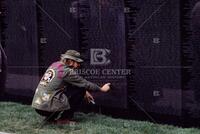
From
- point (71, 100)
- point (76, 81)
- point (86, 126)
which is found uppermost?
point (76, 81)

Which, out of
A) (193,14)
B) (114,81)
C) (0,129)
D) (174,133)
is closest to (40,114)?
(0,129)

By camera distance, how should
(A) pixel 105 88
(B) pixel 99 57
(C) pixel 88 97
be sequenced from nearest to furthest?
(A) pixel 105 88 → (C) pixel 88 97 → (B) pixel 99 57

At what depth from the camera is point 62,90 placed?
23.4 ft

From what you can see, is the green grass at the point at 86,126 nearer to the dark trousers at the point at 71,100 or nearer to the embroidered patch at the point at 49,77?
the dark trousers at the point at 71,100

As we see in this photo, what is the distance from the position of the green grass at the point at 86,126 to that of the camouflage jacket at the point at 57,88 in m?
0.28

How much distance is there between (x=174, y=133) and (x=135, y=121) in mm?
830

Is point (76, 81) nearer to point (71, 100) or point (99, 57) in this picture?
point (71, 100)

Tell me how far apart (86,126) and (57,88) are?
0.61 m

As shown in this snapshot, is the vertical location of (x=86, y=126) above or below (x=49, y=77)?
below

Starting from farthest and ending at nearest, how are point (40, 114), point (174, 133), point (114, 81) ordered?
point (114, 81) → point (40, 114) → point (174, 133)

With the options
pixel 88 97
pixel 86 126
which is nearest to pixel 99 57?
pixel 88 97

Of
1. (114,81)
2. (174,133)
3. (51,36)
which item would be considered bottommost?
(174,133)

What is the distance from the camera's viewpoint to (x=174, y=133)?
6.80 metres

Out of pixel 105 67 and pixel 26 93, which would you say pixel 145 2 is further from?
pixel 26 93
